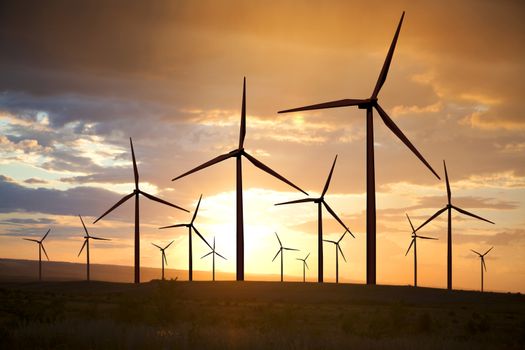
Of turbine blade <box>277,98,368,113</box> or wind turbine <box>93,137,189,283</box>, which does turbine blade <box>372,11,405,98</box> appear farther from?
wind turbine <box>93,137,189,283</box>

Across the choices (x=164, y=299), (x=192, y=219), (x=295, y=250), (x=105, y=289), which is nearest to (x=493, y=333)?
(x=164, y=299)

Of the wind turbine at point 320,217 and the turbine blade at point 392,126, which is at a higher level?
the turbine blade at point 392,126

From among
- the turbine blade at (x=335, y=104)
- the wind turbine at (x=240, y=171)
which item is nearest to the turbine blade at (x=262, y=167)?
the wind turbine at (x=240, y=171)

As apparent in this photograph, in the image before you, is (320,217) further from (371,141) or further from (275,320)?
(275,320)

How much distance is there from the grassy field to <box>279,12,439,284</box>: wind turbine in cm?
542

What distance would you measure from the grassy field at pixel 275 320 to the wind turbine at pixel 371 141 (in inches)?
213

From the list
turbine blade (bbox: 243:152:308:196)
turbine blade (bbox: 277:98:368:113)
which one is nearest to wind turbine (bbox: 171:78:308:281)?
turbine blade (bbox: 243:152:308:196)

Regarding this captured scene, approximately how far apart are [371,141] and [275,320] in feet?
89.6

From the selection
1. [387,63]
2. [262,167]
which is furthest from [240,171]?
[387,63]

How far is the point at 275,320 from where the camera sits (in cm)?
5222

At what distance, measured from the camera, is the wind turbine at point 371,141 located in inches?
2746

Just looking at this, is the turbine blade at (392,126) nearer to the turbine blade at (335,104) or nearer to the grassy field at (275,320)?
the turbine blade at (335,104)

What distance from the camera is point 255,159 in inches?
3679

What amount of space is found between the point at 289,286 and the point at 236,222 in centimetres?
1046
